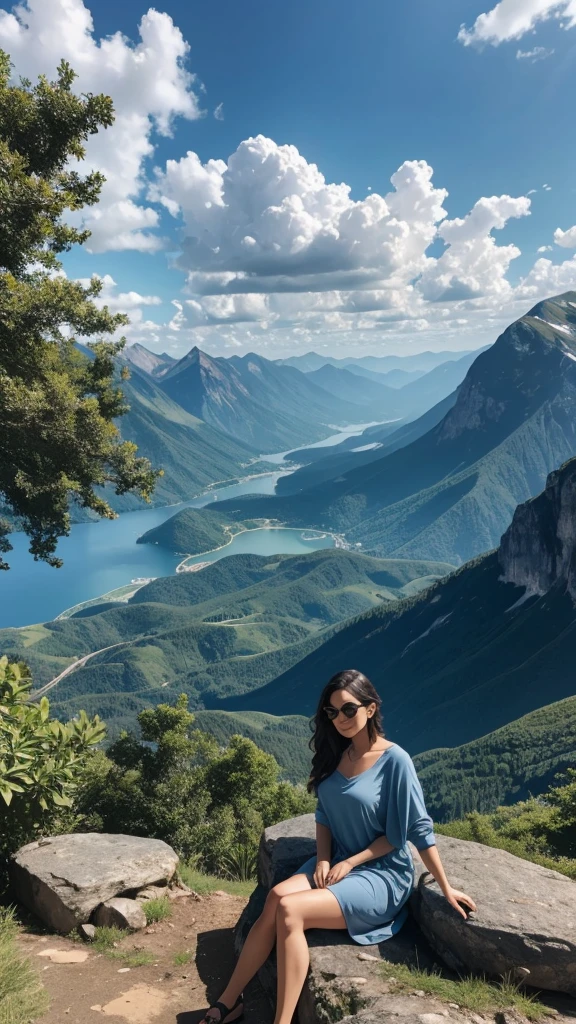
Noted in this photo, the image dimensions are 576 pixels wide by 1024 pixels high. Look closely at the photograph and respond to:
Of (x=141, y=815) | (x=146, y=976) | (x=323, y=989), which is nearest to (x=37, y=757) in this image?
(x=146, y=976)

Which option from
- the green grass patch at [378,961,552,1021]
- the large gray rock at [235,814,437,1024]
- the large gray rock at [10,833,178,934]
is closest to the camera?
the green grass patch at [378,961,552,1021]

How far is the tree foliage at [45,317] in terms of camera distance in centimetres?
1384

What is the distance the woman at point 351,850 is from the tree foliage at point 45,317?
11.1m

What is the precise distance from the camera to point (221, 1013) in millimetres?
7500

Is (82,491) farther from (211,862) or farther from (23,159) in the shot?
(211,862)

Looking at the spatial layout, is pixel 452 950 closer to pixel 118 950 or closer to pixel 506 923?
pixel 506 923

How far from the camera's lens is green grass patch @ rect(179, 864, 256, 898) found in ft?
41.2

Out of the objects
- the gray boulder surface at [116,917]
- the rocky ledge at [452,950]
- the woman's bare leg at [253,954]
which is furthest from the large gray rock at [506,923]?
the gray boulder surface at [116,917]

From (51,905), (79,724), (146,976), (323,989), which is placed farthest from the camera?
(79,724)

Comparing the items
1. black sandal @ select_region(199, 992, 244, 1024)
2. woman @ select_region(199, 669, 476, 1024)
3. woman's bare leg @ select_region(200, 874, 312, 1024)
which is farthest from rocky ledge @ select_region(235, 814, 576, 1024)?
black sandal @ select_region(199, 992, 244, 1024)

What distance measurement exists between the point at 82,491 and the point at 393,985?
1539 centimetres

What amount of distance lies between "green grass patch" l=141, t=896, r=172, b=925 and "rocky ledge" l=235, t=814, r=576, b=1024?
282cm

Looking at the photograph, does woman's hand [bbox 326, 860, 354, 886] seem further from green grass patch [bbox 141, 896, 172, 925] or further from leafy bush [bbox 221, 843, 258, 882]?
leafy bush [bbox 221, 843, 258, 882]

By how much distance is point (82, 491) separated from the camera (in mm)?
19172
